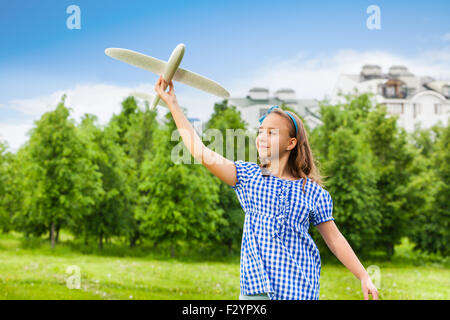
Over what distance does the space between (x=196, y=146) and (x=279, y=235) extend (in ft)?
1.86

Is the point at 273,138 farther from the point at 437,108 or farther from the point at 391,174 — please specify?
the point at 437,108

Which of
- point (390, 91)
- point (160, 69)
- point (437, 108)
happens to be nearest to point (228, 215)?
point (160, 69)

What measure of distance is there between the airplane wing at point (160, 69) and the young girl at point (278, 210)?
0.28 feet

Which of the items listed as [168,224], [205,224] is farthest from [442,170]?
[168,224]

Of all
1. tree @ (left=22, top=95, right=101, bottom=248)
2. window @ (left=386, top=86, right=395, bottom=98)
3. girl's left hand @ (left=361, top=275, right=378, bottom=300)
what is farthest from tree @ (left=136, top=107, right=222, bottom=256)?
window @ (left=386, top=86, right=395, bottom=98)

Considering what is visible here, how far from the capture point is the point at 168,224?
13.4 metres

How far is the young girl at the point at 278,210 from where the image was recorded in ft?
6.40

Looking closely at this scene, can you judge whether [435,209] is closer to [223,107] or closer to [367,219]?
[367,219]

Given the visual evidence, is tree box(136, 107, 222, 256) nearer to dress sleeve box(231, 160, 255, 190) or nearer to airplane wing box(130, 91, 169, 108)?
airplane wing box(130, 91, 169, 108)

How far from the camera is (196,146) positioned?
6.48 ft

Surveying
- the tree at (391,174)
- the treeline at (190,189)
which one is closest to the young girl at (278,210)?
the treeline at (190,189)

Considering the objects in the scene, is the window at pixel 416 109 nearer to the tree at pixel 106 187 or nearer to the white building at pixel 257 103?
the white building at pixel 257 103

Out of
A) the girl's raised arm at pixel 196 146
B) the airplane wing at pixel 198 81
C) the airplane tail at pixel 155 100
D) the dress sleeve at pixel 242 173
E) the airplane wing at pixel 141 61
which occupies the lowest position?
the dress sleeve at pixel 242 173

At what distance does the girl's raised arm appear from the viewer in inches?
77.6
